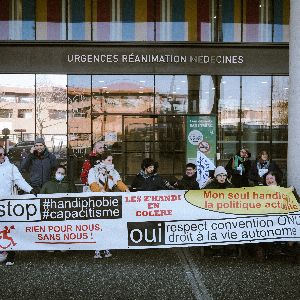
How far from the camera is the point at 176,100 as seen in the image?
57.8ft

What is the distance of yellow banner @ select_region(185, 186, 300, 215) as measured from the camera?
30.7 feet

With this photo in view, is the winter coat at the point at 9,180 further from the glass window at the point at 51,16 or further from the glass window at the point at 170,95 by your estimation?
the glass window at the point at 51,16

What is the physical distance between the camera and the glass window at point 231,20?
17.7 m

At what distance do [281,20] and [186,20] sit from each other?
296cm

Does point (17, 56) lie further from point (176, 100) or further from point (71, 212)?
point (71, 212)

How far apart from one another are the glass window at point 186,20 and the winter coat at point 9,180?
8885 mm

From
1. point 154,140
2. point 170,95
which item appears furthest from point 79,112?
point 170,95

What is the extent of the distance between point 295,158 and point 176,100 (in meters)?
6.81

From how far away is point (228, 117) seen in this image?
58.1 ft

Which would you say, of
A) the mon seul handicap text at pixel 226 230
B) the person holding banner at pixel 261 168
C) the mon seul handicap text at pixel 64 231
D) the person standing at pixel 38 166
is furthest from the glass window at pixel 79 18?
the mon seul handicap text at pixel 226 230

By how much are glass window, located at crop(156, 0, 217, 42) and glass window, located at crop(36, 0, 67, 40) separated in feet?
9.46

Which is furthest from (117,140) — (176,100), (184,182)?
(184,182)

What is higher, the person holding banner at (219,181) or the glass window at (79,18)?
the glass window at (79,18)

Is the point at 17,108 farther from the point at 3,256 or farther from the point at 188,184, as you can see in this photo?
the point at 3,256
